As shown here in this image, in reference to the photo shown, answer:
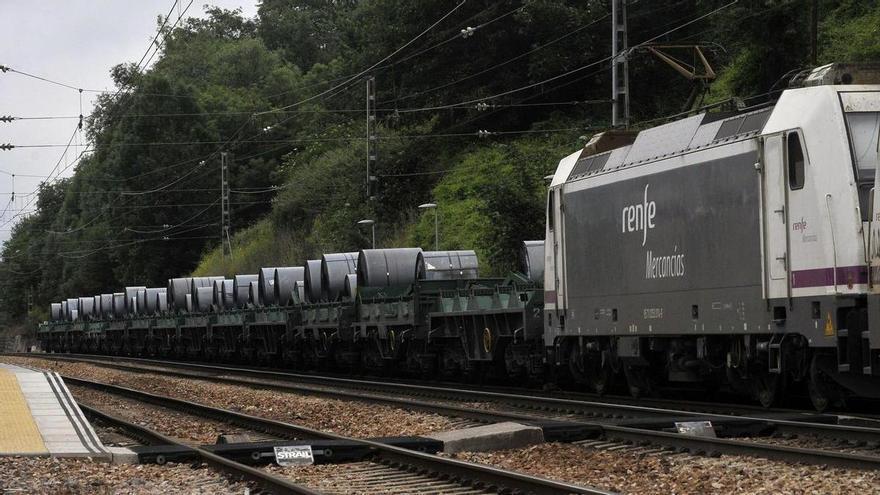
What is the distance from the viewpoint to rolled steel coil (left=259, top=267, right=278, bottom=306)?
141 ft

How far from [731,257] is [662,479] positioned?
5.86 m

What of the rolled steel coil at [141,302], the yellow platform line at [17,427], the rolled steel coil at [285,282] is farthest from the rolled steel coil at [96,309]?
the yellow platform line at [17,427]

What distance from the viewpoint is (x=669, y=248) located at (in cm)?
1744

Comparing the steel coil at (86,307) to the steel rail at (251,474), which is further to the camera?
the steel coil at (86,307)

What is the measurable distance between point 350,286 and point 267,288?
9.52 metres

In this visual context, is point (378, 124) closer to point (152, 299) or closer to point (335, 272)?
point (152, 299)

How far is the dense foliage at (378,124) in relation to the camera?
42.0m

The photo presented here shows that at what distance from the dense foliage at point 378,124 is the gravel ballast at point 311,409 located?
12.6 metres

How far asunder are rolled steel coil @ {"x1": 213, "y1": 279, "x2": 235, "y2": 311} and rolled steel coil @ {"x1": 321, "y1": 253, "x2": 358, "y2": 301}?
11682 millimetres

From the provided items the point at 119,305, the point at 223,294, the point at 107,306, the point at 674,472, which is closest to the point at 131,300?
the point at 119,305

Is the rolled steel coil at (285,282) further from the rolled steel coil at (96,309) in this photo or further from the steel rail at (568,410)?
the rolled steel coil at (96,309)

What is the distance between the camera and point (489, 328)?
25.0m

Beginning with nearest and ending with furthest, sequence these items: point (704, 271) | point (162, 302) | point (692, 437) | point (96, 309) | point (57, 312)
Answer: point (692, 437) → point (704, 271) → point (162, 302) → point (96, 309) → point (57, 312)

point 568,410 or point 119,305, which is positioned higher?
point 119,305
